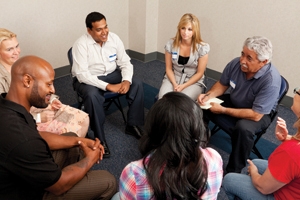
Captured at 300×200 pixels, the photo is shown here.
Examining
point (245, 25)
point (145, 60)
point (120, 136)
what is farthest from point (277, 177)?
point (145, 60)

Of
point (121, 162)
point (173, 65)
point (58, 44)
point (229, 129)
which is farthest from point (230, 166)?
point (58, 44)

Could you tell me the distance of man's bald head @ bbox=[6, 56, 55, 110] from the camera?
135 cm

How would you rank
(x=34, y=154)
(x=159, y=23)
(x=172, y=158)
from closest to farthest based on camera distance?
(x=172, y=158)
(x=34, y=154)
(x=159, y=23)

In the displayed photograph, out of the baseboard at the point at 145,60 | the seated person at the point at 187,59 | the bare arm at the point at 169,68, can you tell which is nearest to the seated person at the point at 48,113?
the seated person at the point at 187,59

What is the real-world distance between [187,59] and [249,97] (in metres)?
0.82

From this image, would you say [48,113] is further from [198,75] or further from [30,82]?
[198,75]

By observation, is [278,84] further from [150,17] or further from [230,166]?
[150,17]

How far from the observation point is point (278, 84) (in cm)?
204

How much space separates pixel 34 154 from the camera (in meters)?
1.19

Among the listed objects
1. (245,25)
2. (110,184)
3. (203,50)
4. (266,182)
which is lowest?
(110,184)

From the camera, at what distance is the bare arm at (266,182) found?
1320 millimetres

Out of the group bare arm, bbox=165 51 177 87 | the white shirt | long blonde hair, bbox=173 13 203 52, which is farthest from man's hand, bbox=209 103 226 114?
the white shirt

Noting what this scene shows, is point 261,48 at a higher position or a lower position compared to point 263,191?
higher

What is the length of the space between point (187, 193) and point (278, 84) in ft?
4.82
